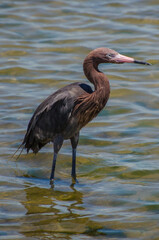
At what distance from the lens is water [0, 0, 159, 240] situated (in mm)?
6270

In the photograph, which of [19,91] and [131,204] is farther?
[19,91]

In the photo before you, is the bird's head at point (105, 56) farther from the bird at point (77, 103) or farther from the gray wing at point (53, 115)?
the gray wing at point (53, 115)

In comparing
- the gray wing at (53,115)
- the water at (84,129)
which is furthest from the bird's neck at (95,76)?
the water at (84,129)

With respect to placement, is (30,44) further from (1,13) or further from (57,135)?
(57,135)

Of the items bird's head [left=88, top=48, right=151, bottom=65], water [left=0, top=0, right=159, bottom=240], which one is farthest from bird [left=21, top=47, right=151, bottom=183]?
water [left=0, top=0, right=159, bottom=240]

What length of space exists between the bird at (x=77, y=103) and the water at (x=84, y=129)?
583mm

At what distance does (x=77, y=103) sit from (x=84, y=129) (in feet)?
7.10

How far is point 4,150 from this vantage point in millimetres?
8406

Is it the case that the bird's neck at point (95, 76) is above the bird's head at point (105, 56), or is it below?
below

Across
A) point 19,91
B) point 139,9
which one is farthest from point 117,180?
point 139,9

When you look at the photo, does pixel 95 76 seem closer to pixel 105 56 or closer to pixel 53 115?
pixel 105 56

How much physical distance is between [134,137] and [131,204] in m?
2.34

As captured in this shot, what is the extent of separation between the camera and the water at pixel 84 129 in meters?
6.27

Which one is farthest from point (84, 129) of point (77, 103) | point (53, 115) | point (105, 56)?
point (105, 56)
